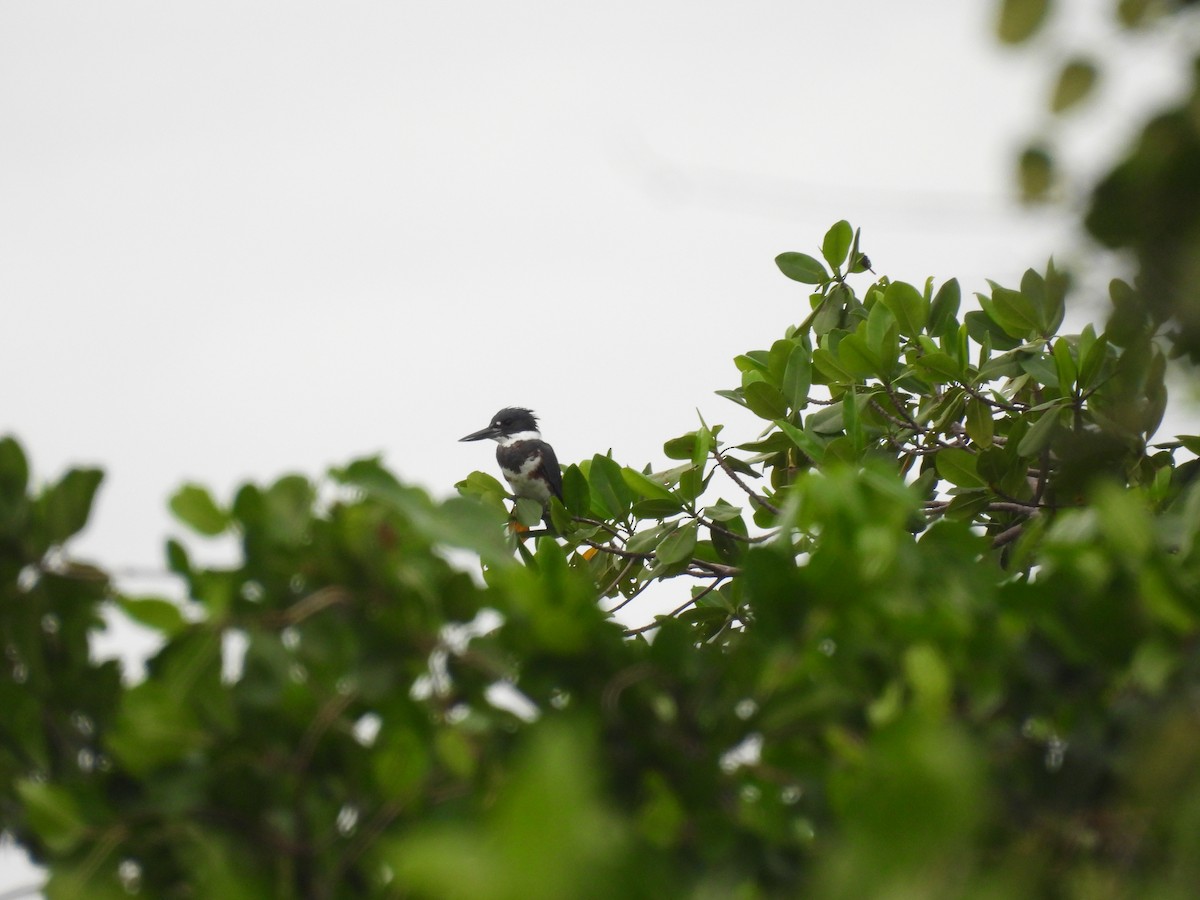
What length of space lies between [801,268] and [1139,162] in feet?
9.89

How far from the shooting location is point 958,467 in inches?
134

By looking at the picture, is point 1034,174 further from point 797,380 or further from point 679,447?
point 679,447

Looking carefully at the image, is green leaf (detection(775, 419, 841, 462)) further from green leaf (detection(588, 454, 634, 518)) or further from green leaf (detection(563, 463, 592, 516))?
green leaf (detection(563, 463, 592, 516))

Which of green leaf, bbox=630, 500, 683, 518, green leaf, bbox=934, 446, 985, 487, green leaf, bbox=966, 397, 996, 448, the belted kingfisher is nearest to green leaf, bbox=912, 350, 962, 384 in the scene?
green leaf, bbox=966, 397, 996, 448

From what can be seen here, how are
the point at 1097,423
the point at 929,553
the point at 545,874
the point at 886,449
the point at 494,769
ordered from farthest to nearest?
1. the point at 886,449
2. the point at 1097,423
3. the point at 929,553
4. the point at 494,769
5. the point at 545,874

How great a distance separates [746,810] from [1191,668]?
52 centimetres

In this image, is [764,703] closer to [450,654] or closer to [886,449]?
[450,654]

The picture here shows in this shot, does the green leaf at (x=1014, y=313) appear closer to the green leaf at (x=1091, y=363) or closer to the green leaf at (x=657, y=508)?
the green leaf at (x=1091, y=363)

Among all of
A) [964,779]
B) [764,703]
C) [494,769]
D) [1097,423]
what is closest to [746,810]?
[764,703]

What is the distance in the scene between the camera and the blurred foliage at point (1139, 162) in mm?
1046

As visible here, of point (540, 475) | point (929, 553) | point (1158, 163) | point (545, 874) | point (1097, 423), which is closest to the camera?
point (545, 874)

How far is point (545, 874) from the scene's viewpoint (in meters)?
0.65

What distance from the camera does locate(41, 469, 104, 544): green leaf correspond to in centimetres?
152

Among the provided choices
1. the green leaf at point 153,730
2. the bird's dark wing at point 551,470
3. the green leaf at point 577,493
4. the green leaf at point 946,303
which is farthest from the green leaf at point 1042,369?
the bird's dark wing at point 551,470
